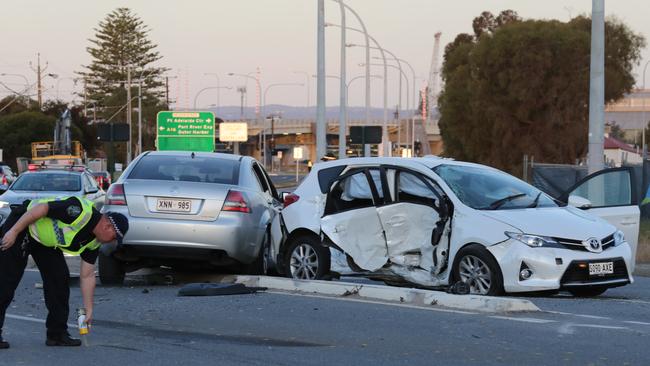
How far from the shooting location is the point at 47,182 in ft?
81.8

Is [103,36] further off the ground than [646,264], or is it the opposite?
[103,36]

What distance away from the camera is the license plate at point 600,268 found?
12496 millimetres

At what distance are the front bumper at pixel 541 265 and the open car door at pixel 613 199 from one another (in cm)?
172

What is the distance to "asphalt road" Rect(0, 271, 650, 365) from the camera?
8992 mm

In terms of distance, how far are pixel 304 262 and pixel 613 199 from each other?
154 inches

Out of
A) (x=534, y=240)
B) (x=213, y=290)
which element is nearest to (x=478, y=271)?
(x=534, y=240)

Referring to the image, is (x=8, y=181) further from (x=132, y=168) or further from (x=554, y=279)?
(x=554, y=279)

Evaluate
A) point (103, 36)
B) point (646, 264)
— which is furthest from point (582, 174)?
point (103, 36)

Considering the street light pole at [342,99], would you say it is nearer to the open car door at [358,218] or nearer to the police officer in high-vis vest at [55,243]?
the open car door at [358,218]

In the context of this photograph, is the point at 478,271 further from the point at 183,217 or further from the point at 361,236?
the point at 183,217

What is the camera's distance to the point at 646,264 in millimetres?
19781

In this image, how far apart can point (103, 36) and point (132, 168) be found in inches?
4464

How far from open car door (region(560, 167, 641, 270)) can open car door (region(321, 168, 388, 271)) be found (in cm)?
234

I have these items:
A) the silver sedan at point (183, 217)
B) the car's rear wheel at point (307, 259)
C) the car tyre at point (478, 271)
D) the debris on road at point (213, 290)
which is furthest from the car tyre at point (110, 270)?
the car tyre at point (478, 271)
